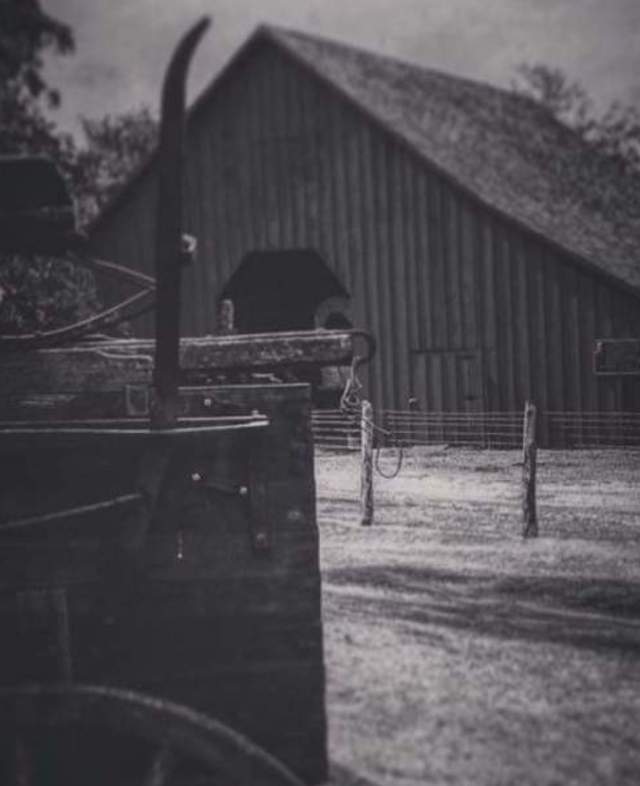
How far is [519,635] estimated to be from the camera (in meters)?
6.52

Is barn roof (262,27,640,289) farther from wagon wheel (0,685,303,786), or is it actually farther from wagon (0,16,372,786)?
wagon wheel (0,685,303,786)

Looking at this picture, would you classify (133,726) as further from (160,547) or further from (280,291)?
(280,291)

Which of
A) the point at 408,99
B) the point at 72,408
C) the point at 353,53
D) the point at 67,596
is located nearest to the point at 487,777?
the point at 67,596

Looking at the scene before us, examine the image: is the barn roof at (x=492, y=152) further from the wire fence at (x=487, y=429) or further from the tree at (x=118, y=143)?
the tree at (x=118, y=143)

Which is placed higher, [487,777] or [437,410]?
[437,410]

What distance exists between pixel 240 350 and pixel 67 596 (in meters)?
1.14

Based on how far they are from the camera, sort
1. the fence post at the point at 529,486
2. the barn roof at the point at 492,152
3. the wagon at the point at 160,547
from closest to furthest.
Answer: the wagon at the point at 160,547
the fence post at the point at 529,486
the barn roof at the point at 492,152

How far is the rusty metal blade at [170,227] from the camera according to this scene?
2.56 metres

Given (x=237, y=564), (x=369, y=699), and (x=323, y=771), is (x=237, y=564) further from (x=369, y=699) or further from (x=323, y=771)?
(x=369, y=699)

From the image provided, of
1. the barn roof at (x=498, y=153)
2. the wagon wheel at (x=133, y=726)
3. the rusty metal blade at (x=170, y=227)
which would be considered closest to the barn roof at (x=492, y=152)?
the barn roof at (x=498, y=153)

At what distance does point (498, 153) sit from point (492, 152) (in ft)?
0.89

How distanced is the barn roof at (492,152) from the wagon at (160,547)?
45.5ft

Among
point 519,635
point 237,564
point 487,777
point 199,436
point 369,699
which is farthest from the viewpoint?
point 519,635

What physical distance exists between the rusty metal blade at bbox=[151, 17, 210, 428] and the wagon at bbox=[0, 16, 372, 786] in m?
0.25
